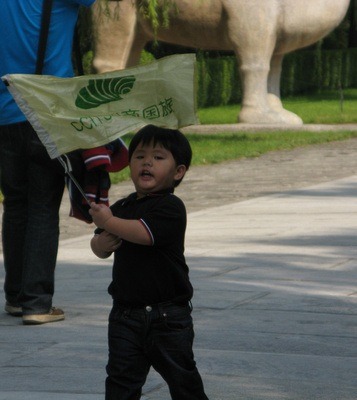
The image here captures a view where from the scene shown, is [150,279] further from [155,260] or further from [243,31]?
[243,31]

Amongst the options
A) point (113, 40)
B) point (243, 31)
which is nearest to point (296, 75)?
point (243, 31)

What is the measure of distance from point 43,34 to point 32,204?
868 millimetres

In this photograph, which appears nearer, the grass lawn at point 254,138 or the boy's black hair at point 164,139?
the boy's black hair at point 164,139

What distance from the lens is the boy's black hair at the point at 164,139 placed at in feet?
14.0

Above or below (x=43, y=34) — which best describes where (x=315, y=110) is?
below

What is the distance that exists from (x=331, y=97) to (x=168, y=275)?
123 feet

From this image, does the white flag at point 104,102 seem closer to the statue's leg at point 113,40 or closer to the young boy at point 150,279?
the young boy at point 150,279

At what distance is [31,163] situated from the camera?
6613 mm

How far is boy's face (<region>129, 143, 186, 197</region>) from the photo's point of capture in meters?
4.24

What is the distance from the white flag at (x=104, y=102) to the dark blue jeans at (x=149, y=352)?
1.95 feet

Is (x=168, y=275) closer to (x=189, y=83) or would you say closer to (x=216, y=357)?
(x=189, y=83)

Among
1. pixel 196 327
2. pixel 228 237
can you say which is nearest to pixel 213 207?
pixel 228 237

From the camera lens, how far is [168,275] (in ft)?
14.0

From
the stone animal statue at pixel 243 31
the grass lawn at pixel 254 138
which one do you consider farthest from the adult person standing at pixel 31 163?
the stone animal statue at pixel 243 31
